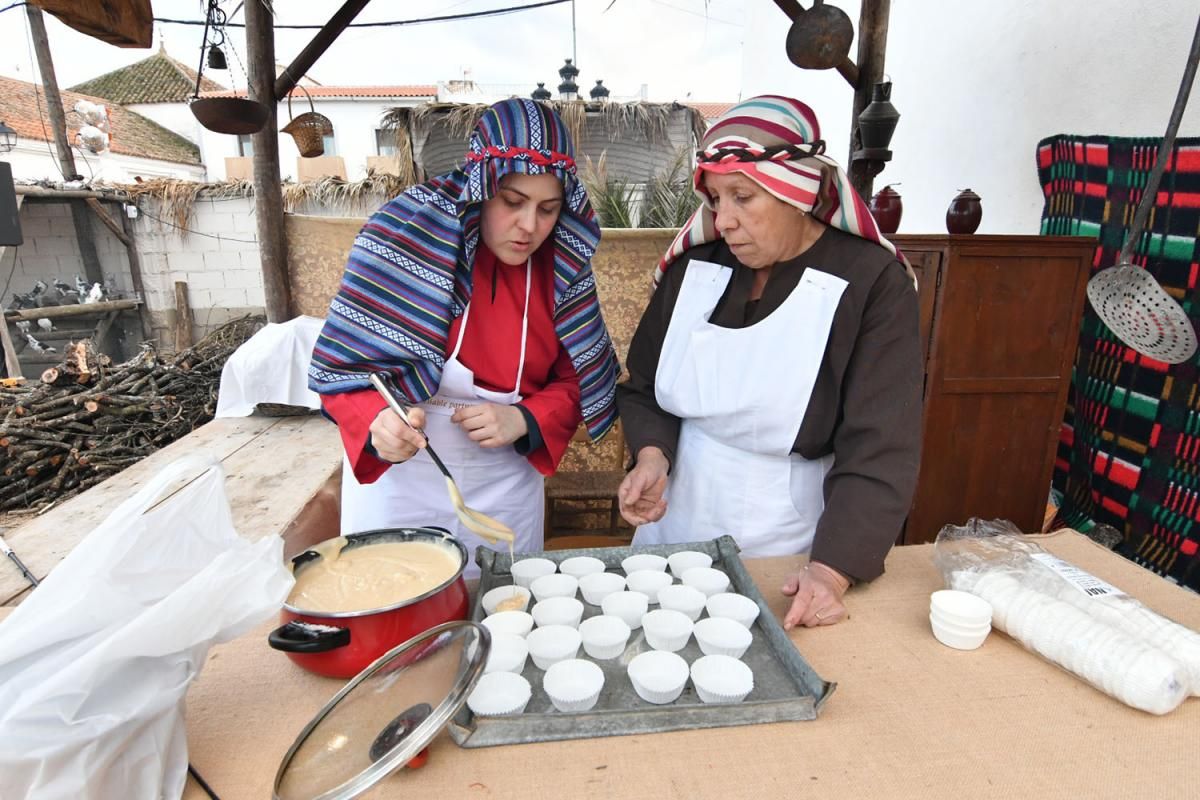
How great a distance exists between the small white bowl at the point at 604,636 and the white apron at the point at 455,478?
0.69 m

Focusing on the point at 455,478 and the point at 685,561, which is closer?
the point at 685,561

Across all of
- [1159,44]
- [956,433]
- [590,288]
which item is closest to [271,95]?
[590,288]

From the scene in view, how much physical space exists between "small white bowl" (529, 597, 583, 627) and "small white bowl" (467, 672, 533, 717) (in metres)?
0.15

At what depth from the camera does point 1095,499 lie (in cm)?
266

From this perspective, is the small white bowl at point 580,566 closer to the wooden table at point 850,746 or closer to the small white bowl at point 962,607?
the wooden table at point 850,746

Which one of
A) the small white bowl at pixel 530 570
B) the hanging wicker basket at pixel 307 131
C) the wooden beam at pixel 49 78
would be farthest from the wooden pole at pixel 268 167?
Result: the wooden beam at pixel 49 78

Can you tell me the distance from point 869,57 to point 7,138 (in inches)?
560

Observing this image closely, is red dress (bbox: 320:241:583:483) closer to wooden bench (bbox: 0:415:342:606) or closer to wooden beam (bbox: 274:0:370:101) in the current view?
wooden bench (bbox: 0:415:342:606)

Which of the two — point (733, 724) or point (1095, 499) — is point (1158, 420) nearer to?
point (1095, 499)

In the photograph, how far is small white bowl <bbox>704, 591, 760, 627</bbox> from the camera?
3.60 ft

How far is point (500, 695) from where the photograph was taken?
921 mm

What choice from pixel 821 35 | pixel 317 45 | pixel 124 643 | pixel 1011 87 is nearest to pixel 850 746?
pixel 124 643

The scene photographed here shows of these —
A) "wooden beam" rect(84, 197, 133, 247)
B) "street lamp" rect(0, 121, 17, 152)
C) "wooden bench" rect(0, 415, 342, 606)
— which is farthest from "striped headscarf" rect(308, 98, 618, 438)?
"street lamp" rect(0, 121, 17, 152)

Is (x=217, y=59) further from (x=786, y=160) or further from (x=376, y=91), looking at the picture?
(x=376, y=91)
